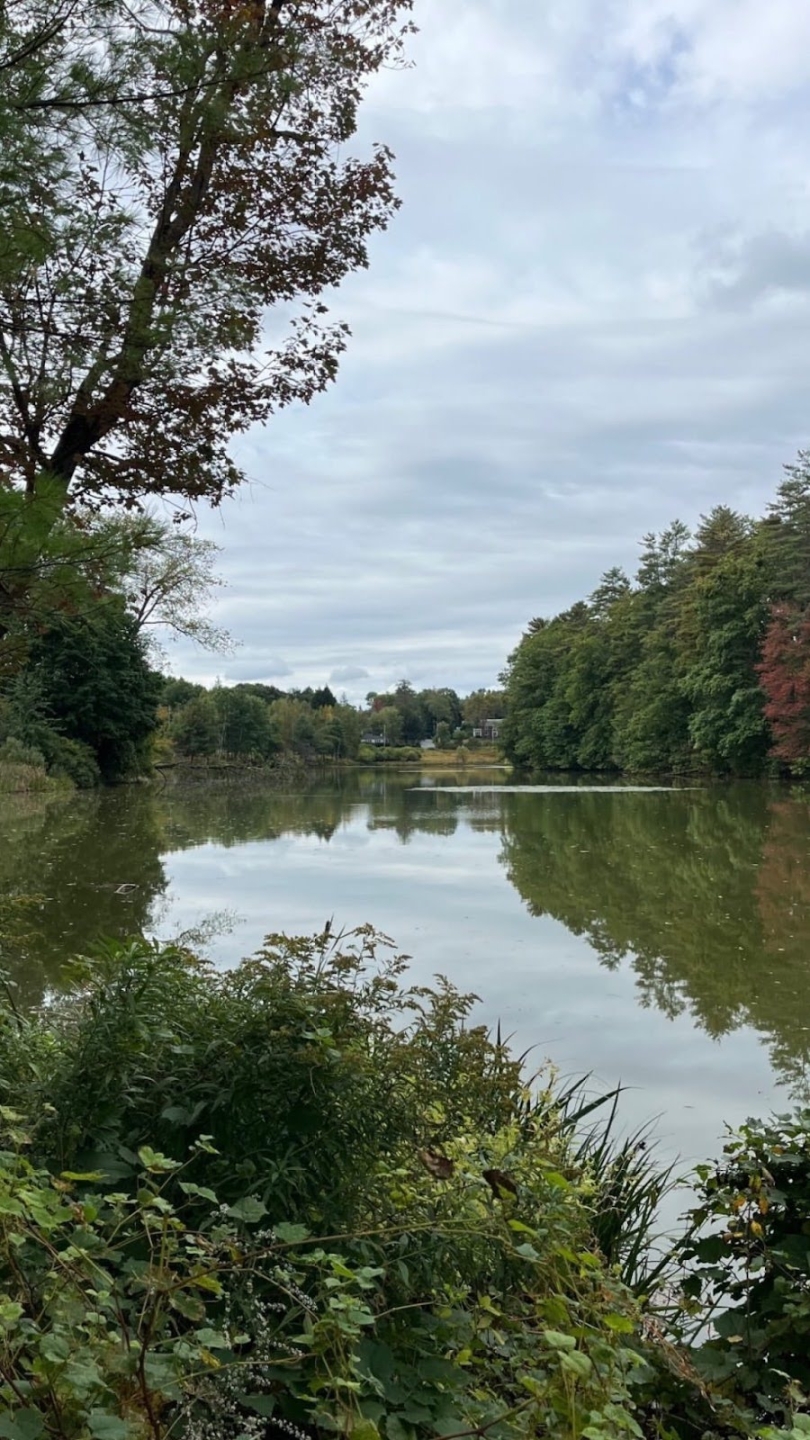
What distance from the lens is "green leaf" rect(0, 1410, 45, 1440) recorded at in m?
1.19

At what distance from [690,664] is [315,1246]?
4060 cm

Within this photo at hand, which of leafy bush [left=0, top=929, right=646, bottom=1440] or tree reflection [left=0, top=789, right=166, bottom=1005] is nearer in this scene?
leafy bush [left=0, top=929, right=646, bottom=1440]

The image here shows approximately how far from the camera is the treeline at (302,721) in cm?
5028

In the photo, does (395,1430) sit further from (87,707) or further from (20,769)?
(87,707)

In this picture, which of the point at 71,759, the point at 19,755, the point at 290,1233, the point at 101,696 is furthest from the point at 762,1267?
the point at 101,696

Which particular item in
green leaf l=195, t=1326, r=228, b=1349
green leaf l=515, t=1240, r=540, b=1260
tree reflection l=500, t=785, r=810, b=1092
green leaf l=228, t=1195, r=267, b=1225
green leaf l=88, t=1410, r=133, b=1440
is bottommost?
tree reflection l=500, t=785, r=810, b=1092

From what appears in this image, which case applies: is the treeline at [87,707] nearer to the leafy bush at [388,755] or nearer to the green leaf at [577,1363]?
the green leaf at [577,1363]

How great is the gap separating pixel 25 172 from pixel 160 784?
3593 centimetres

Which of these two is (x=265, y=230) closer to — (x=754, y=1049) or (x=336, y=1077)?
(x=336, y=1077)

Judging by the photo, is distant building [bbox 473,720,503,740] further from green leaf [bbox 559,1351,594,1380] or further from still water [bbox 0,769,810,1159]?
green leaf [bbox 559,1351,594,1380]

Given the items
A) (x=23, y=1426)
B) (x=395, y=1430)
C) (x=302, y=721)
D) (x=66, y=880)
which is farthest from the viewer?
(x=302, y=721)

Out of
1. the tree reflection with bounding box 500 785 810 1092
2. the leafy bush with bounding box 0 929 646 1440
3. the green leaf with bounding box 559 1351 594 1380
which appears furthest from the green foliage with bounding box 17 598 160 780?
the green leaf with bounding box 559 1351 594 1380

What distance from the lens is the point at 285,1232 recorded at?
1589mm

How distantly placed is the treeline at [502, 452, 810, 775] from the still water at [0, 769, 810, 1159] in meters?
12.2
